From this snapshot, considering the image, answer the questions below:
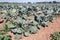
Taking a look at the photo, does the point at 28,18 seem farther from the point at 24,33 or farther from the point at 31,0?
the point at 31,0

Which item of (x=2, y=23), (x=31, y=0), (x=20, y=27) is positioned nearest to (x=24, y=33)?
(x=20, y=27)

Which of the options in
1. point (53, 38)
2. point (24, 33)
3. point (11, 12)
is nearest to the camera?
point (53, 38)

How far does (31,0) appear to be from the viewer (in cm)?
1636

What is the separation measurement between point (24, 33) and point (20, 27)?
0.42 meters

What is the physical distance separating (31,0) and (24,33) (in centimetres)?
901

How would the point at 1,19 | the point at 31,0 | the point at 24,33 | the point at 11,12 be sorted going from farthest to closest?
the point at 31,0 → the point at 11,12 → the point at 1,19 → the point at 24,33

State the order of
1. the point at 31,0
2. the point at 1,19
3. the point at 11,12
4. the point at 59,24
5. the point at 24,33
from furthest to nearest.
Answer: the point at 31,0 → the point at 11,12 → the point at 1,19 → the point at 59,24 → the point at 24,33

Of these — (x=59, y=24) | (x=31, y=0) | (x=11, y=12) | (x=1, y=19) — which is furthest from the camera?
(x=31, y=0)

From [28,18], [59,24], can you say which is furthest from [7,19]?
[59,24]

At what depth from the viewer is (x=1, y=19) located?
372 inches

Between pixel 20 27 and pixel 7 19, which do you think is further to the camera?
pixel 7 19

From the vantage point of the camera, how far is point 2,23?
889 centimetres

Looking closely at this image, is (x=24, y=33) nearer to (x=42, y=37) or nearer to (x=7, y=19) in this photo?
(x=42, y=37)

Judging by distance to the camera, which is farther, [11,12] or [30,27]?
[11,12]
